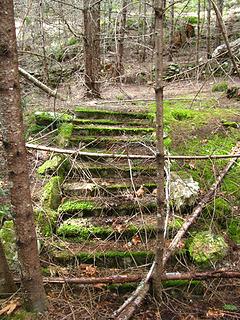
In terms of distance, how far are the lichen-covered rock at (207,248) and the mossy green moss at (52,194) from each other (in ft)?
7.01

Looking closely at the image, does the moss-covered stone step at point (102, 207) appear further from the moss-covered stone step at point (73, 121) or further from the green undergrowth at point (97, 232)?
the moss-covered stone step at point (73, 121)

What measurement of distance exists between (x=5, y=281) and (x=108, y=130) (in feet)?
14.4

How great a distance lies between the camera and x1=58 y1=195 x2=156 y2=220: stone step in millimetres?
5238

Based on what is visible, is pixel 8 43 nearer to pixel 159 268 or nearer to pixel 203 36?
pixel 159 268

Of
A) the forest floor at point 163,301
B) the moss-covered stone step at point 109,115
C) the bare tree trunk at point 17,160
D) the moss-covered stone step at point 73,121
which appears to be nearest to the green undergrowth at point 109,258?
the forest floor at point 163,301

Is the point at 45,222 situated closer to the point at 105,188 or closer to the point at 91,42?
the point at 105,188

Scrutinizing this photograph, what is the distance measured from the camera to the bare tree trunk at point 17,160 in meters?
2.58

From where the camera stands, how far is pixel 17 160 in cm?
282

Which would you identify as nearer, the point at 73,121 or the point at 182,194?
the point at 182,194

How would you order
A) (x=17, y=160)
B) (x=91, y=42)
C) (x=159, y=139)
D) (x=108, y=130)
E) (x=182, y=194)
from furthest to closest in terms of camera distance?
(x=91, y=42) < (x=108, y=130) < (x=182, y=194) < (x=159, y=139) < (x=17, y=160)

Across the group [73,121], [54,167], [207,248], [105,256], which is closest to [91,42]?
[73,121]

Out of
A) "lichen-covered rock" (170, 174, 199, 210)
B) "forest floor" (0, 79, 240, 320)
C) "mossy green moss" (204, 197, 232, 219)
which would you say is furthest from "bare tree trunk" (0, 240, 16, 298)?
"mossy green moss" (204, 197, 232, 219)

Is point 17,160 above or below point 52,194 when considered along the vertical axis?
above

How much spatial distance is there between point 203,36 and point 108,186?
735 inches
